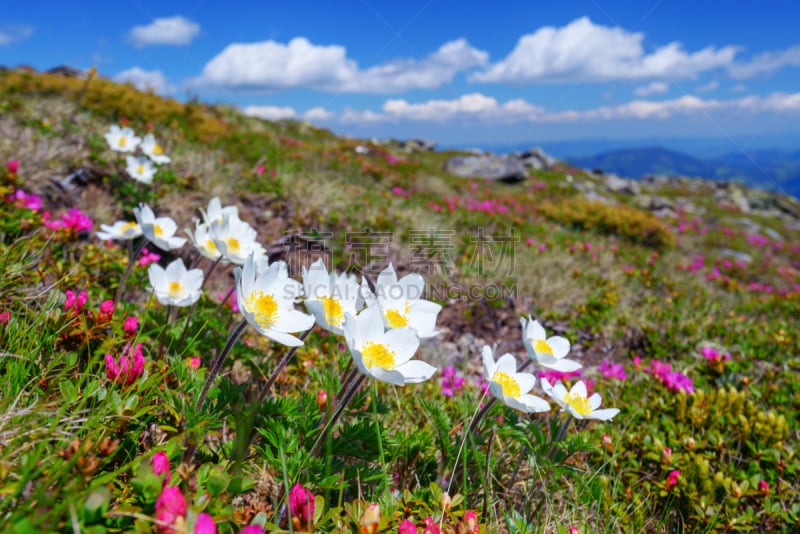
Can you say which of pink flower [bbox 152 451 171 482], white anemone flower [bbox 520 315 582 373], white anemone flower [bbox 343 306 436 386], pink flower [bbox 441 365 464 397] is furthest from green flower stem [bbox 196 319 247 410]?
pink flower [bbox 441 365 464 397]

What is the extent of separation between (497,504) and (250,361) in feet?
4.94

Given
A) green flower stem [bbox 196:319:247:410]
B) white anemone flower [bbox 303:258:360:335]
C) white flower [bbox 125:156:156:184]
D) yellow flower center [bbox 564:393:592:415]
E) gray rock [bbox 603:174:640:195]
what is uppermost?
white flower [bbox 125:156:156:184]

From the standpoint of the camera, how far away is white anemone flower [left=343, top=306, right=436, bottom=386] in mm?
1461

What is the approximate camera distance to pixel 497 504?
2.20m

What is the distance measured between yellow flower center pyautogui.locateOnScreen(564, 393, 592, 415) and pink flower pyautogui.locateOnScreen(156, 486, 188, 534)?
158 cm

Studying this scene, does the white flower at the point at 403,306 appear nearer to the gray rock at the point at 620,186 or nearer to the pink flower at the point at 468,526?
the pink flower at the point at 468,526

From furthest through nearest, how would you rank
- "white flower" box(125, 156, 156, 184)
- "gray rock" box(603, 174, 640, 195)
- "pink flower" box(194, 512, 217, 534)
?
"gray rock" box(603, 174, 640, 195) → "white flower" box(125, 156, 156, 184) → "pink flower" box(194, 512, 217, 534)

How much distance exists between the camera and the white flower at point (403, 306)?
187 cm

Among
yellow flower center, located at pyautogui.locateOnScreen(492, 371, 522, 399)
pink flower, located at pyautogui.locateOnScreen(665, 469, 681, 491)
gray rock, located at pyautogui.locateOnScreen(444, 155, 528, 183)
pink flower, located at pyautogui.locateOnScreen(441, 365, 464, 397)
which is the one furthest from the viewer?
gray rock, located at pyautogui.locateOnScreen(444, 155, 528, 183)

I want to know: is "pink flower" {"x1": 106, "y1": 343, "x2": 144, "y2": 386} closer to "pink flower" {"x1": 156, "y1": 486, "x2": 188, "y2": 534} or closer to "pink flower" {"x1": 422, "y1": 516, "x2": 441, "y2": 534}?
"pink flower" {"x1": 156, "y1": 486, "x2": 188, "y2": 534}

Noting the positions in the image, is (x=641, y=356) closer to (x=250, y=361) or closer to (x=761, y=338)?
(x=761, y=338)

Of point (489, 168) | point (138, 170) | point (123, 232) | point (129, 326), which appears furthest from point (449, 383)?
point (489, 168)

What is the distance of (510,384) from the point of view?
1.89 metres

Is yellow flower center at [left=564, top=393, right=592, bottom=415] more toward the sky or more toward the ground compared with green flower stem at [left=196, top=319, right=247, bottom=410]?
more toward the ground
